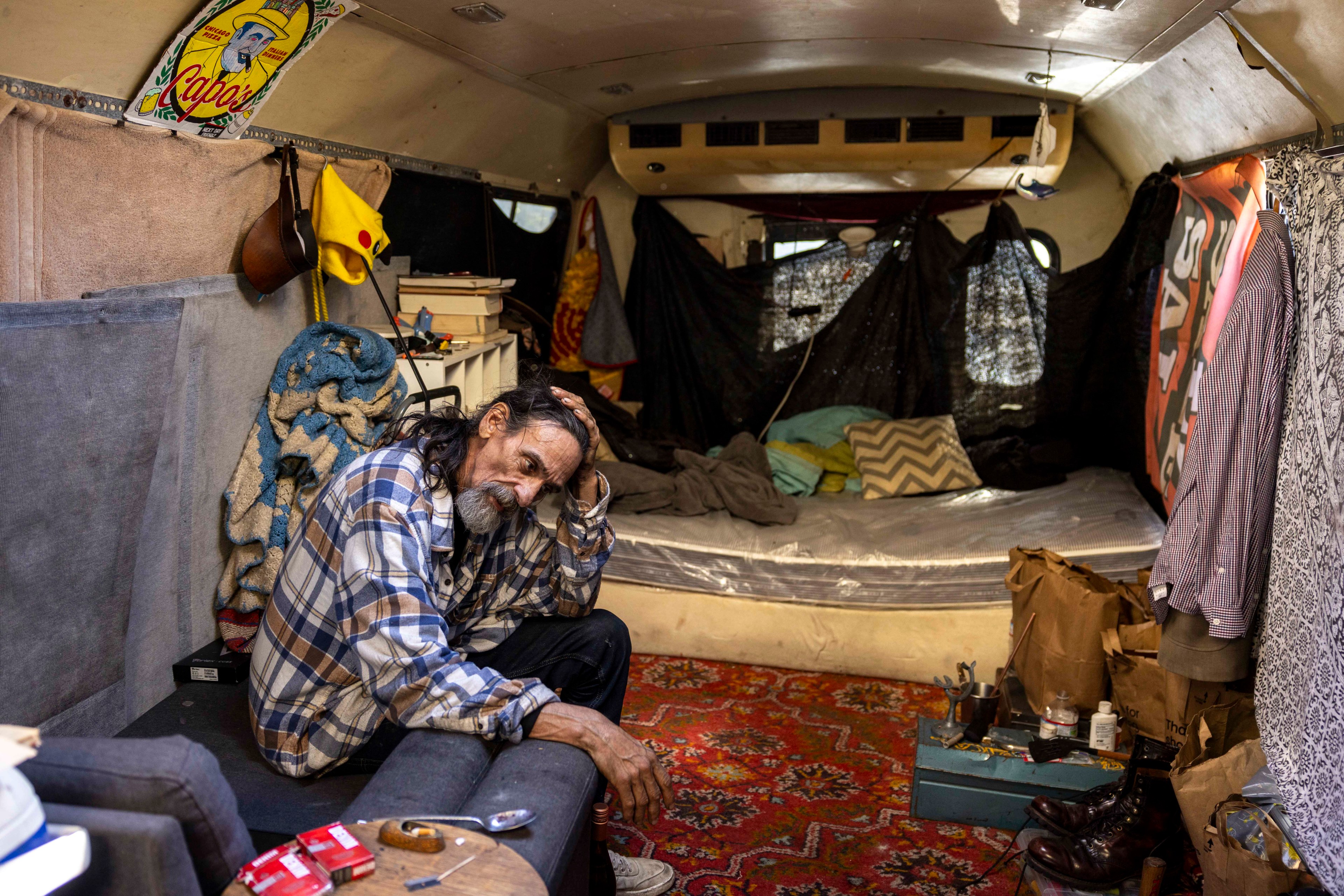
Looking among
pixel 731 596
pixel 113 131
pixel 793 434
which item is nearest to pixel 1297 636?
pixel 731 596

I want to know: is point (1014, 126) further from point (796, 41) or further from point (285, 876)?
point (285, 876)

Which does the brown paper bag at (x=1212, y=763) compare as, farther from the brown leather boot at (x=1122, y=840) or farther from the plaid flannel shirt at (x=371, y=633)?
the plaid flannel shirt at (x=371, y=633)

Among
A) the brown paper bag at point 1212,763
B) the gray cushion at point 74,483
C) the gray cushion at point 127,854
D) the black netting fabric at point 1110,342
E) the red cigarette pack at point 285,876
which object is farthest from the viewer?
the black netting fabric at point 1110,342

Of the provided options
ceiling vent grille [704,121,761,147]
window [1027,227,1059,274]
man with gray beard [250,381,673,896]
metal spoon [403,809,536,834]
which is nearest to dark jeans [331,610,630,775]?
man with gray beard [250,381,673,896]

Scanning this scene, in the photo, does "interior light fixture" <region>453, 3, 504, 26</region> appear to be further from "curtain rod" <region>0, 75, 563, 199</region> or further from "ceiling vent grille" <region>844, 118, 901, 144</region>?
"ceiling vent grille" <region>844, 118, 901, 144</region>

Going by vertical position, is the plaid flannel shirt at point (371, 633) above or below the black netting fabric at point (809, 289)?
below

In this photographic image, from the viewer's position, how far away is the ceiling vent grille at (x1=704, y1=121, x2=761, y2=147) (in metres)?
4.70

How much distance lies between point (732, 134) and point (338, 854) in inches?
160

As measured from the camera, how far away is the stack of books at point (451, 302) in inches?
144

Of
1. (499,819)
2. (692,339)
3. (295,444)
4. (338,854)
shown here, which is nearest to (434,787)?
(499,819)

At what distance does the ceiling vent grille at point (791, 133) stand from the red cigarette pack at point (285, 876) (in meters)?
4.08

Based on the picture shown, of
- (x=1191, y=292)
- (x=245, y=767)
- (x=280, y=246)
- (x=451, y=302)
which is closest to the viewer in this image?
(x=245, y=767)

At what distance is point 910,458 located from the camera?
4.63 metres

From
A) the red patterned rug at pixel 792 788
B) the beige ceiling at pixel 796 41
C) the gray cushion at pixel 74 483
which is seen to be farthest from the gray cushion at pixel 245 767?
Answer: the beige ceiling at pixel 796 41
